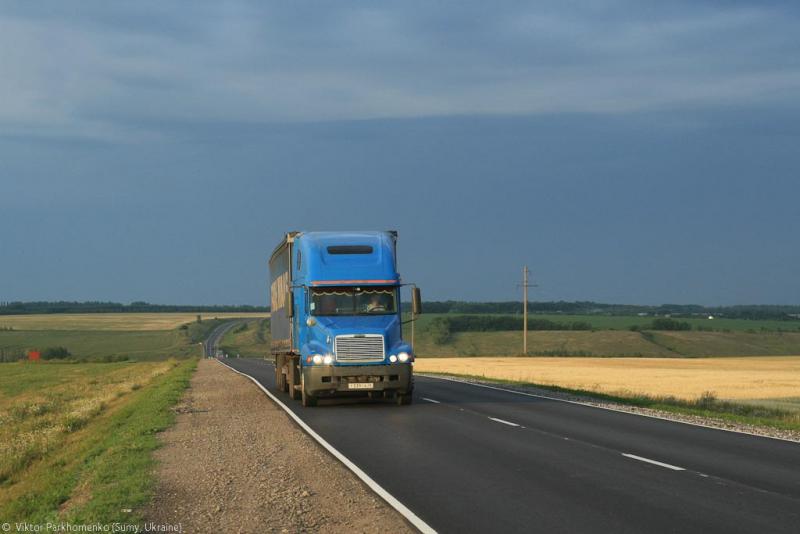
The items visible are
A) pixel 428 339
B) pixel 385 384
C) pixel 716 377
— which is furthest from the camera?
pixel 428 339

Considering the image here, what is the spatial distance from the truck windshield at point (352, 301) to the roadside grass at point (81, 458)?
4.76m

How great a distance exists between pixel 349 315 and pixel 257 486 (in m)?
11.9

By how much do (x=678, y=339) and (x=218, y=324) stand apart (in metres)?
107

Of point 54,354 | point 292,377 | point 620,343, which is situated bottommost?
point 54,354

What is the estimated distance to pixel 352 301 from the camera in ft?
80.1

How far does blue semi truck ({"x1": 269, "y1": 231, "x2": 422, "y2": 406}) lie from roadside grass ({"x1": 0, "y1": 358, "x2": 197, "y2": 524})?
4.04m

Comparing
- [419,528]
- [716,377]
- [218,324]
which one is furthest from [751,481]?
[218,324]

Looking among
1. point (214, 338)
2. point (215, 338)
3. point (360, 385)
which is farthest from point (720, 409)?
point (214, 338)

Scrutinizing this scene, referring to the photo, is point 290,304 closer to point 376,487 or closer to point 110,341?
point 376,487

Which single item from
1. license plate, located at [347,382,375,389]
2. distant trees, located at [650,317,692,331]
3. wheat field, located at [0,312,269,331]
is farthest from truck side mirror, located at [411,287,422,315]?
wheat field, located at [0,312,269,331]

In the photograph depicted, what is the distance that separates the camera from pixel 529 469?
13.6 m

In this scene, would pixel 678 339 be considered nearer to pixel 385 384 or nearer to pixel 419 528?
pixel 385 384

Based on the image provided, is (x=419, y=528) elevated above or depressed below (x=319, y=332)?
below

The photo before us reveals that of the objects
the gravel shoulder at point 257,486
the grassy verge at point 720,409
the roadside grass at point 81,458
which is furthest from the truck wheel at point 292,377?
the grassy verge at point 720,409
